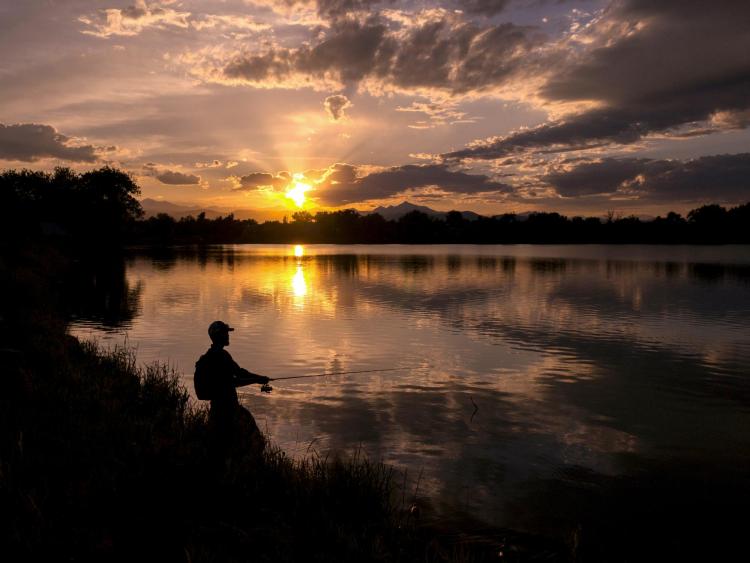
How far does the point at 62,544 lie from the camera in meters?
6.70

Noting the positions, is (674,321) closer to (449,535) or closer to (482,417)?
(482,417)

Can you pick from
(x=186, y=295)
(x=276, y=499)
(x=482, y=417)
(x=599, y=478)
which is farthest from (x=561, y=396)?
(x=186, y=295)

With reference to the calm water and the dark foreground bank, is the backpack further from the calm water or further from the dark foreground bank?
the calm water

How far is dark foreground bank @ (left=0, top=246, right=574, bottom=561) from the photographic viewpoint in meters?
6.98

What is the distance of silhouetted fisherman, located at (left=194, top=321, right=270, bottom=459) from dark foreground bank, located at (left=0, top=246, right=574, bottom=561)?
32cm

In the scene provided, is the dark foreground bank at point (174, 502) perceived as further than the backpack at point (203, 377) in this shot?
No

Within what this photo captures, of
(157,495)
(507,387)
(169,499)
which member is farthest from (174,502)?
(507,387)

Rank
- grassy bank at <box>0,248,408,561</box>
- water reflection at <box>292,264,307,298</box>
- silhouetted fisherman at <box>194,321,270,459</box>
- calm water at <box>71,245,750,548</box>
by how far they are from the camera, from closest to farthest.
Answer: grassy bank at <box>0,248,408,561</box>, silhouetted fisherman at <box>194,321,270,459</box>, calm water at <box>71,245,750,548</box>, water reflection at <box>292,264,307,298</box>

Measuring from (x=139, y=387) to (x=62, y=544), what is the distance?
9443 mm

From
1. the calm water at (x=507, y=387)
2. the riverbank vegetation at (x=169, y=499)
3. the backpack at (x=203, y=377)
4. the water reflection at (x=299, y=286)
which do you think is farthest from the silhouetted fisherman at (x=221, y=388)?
the water reflection at (x=299, y=286)

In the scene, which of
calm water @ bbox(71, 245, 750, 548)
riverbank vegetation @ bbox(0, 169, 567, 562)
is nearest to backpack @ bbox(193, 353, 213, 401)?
riverbank vegetation @ bbox(0, 169, 567, 562)

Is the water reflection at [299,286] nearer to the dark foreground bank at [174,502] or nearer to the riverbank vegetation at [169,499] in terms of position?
the riverbank vegetation at [169,499]

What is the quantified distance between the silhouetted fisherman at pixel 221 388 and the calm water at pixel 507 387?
3.50 metres

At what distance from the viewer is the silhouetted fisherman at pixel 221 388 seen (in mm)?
9508
